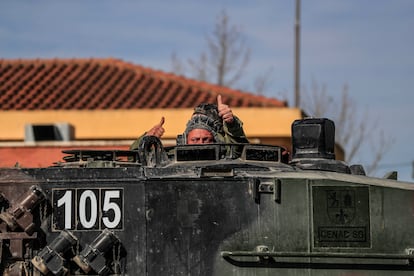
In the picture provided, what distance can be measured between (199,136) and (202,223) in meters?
1.75

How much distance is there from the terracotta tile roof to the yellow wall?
4.31 feet

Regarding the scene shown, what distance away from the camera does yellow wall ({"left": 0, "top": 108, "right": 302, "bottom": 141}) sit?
72.3ft

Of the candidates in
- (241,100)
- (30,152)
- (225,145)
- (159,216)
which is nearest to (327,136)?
(225,145)

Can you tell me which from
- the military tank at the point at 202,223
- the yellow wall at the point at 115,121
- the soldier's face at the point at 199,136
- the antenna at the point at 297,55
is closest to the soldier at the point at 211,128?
the soldier's face at the point at 199,136

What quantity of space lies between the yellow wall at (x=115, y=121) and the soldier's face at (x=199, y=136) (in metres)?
12.2

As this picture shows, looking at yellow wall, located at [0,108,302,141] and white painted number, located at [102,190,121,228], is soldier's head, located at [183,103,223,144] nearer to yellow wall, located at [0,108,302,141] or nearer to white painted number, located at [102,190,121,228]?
white painted number, located at [102,190,121,228]

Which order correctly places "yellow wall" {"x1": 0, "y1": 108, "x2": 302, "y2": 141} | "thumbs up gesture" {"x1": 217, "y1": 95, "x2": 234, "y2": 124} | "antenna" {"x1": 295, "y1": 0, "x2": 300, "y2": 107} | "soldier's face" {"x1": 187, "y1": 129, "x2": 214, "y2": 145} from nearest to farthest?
1. "thumbs up gesture" {"x1": 217, "y1": 95, "x2": 234, "y2": 124}
2. "soldier's face" {"x1": 187, "y1": 129, "x2": 214, "y2": 145}
3. "yellow wall" {"x1": 0, "y1": 108, "x2": 302, "y2": 141}
4. "antenna" {"x1": 295, "y1": 0, "x2": 300, "y2": 107}

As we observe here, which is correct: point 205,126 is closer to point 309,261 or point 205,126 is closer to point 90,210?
→ point 90,210

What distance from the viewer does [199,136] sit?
9680 mm

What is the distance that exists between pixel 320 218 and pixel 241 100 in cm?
1592

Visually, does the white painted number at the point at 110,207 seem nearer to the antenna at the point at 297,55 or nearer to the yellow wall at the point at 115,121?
the yellow wall at the point at 115,121

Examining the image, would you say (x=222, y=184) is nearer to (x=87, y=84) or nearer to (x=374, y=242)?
(x=374, y=242)

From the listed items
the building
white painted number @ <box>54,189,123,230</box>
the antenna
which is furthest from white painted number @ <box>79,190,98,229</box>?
the antenna

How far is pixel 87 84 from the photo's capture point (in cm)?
2483
